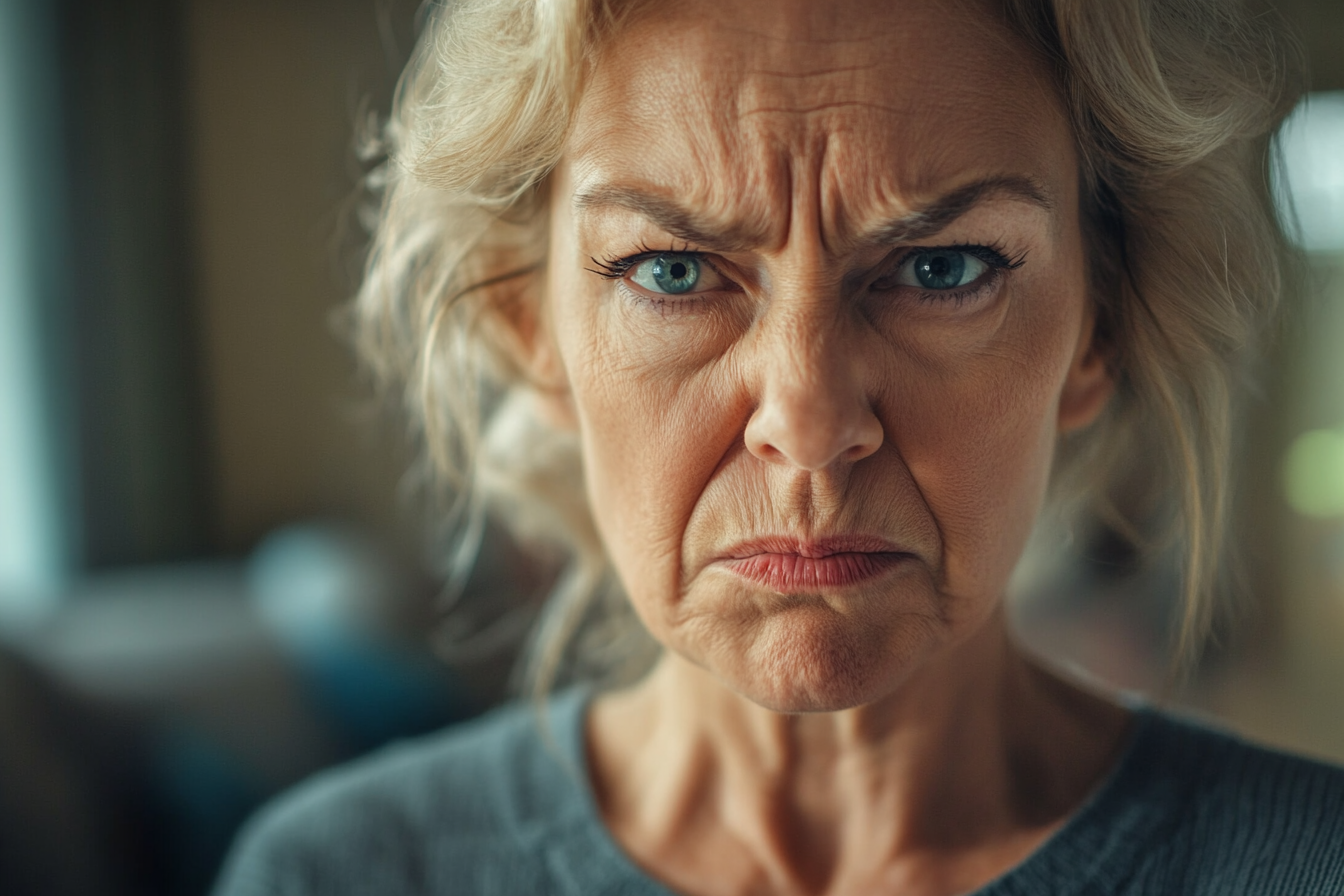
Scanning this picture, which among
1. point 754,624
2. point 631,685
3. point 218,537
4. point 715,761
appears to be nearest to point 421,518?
point 218,537

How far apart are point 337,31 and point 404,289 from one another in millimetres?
2438

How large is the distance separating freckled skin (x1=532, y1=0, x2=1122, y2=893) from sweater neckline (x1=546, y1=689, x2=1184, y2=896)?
0.04 metres

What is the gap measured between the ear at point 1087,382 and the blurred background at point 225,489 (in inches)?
35.5

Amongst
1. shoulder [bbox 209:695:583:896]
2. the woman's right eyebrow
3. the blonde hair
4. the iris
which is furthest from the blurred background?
the woman's right eyebrow

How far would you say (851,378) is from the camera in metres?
0.81

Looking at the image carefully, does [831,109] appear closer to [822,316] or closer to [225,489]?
[822,316]

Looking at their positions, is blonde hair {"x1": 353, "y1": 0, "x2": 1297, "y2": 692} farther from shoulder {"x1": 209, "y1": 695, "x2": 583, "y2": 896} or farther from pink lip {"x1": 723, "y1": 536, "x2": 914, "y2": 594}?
pink lip {"x1": 723, "y1": 536, "x2": 914, "y2": 594}

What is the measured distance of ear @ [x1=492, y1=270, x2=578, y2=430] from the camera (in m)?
1.08

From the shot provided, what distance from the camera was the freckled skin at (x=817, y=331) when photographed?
805 millimetres

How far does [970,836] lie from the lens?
98 cm

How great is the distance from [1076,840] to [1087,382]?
1.34 feet

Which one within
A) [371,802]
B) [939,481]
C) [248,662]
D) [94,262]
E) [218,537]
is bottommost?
[218,537]

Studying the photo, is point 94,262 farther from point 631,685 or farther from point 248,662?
point 631,685

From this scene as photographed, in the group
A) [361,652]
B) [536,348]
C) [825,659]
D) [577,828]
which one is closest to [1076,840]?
[825,659]
